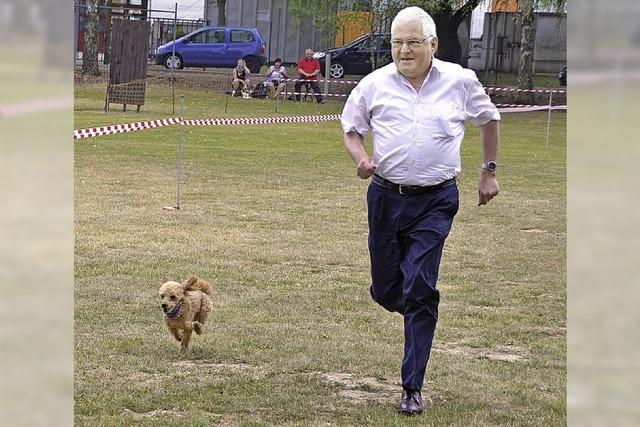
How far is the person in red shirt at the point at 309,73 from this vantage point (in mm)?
34500

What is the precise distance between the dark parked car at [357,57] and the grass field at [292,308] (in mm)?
23476

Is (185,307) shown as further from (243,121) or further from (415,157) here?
(243,121)

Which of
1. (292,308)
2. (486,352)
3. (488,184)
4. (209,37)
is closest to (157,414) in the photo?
(488,184)

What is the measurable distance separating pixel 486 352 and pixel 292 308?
1537 mm

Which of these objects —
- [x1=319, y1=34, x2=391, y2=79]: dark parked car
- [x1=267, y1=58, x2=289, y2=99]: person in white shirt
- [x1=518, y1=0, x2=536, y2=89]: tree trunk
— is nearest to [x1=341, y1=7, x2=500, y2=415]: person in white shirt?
[x1=267, y1=58, x2=289, y2=99]: person in white shirt

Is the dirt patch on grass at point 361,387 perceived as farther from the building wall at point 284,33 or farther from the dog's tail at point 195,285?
the building wall at point 284,33

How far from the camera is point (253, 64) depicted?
4225 cm
